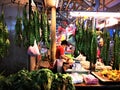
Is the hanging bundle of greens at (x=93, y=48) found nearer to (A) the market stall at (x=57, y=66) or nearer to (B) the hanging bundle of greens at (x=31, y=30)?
(A) the market stall at (x=57, y=66)

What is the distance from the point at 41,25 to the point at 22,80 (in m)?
1.26

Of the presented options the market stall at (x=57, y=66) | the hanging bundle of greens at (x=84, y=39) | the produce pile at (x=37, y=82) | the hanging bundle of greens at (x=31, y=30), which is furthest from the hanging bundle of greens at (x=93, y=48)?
the produce pile at (x=37, y=82)

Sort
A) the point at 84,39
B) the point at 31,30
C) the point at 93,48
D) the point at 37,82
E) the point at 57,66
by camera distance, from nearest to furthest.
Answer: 1. the point at 37,82
2. the point at 31,30
3. the point at 93,48
4. the point at 84,39
5. the point at 57,66

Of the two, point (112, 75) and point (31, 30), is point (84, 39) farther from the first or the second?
point (31, 30)

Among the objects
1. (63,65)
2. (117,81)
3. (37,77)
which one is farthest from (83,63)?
(37,77)

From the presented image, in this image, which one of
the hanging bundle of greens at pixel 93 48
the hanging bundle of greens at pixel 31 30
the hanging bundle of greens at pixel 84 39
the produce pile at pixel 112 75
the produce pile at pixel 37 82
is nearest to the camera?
the produce pile at pixel 37 82

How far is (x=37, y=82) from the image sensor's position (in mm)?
3826

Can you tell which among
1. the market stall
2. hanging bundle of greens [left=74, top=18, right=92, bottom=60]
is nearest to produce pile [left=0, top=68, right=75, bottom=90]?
the market stall

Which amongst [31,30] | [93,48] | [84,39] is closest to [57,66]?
[84,39]

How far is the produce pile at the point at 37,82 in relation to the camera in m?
3.79

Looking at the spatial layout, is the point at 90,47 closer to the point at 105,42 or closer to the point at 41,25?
the point at 105,42

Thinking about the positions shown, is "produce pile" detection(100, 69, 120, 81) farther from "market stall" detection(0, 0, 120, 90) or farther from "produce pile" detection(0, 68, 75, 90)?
"produce pile" detection(0, 68, 75, 90)

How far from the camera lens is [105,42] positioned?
221 inches

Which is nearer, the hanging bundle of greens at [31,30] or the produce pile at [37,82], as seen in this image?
the produce pile at [37,82]
